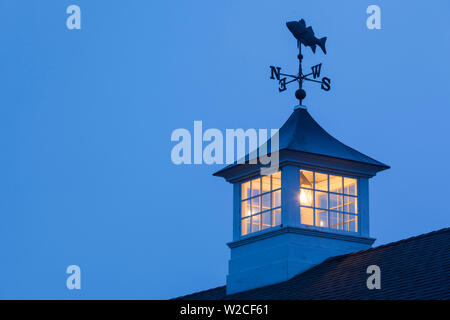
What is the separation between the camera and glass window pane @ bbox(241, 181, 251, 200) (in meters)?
24.6

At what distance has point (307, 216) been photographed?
23.7 meters

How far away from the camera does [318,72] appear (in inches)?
977

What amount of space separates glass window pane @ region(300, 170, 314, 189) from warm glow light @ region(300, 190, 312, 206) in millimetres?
387

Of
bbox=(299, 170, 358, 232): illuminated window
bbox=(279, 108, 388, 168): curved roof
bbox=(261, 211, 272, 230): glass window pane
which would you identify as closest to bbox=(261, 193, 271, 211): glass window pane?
bbox=(261, 211, 272, 230): glass window pane

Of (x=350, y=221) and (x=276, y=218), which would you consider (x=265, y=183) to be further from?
(x=350, y=221)

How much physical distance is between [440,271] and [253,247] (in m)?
7.06

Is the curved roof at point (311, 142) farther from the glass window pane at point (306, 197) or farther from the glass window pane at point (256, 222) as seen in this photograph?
the glass window pane at point (256, 222)

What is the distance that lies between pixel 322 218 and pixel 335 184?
3.06 ft

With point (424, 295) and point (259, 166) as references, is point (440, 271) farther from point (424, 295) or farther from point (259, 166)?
point (259, 166)

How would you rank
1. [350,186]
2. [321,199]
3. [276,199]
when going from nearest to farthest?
[276,199] < [321,199] < [350,186]

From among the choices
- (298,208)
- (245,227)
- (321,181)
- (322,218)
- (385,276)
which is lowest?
(385,276)

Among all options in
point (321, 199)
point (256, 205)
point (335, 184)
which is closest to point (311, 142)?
point (335, 184)
